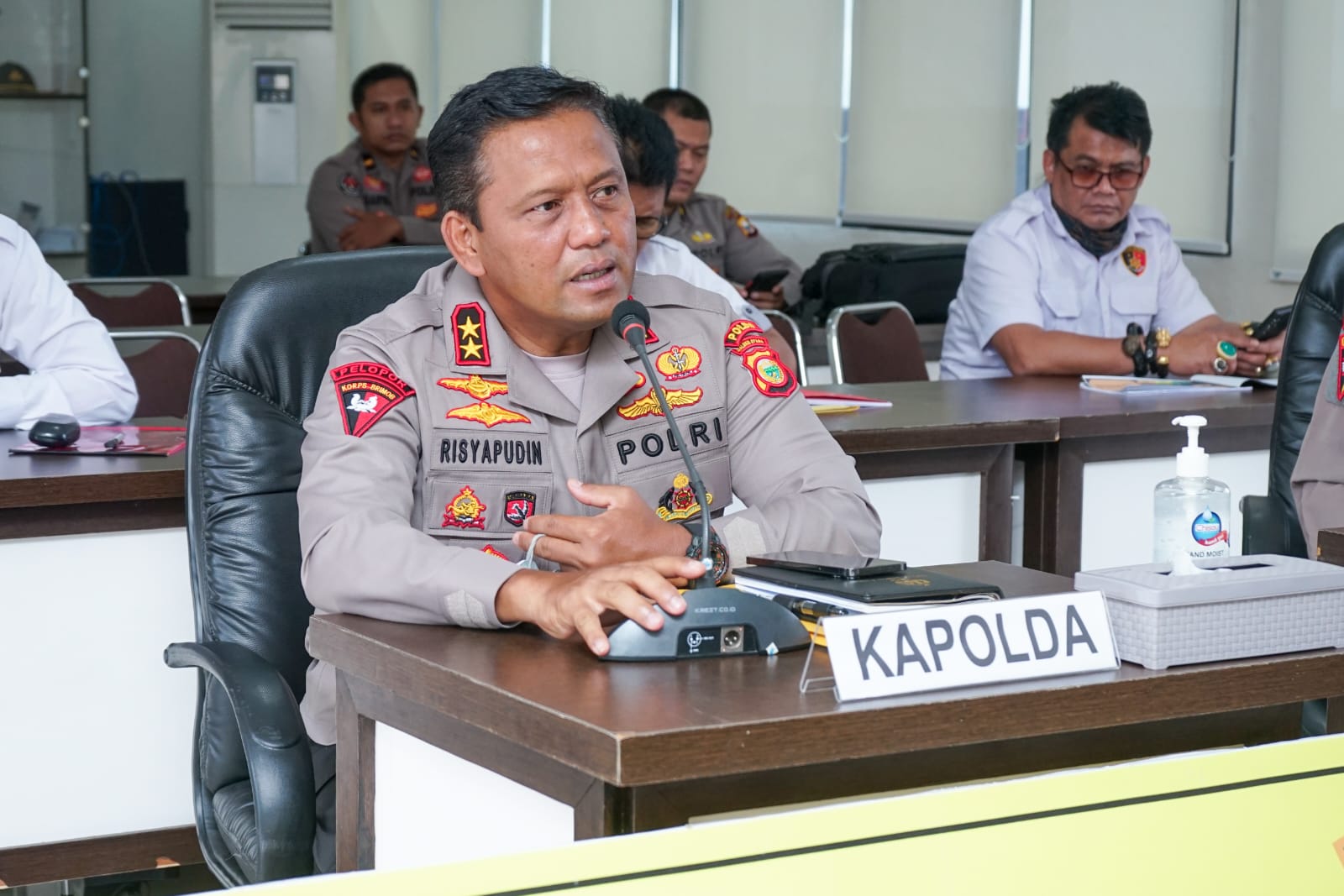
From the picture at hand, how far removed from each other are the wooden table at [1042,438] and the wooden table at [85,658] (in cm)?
100

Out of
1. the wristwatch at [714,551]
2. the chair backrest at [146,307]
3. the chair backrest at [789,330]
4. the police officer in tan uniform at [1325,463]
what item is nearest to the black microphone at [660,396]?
the wristwatch at [714,551]

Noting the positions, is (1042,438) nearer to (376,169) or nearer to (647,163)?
(647,163)

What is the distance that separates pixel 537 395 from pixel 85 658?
0.90 metres

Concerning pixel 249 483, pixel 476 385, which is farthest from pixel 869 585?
pixel 249 483

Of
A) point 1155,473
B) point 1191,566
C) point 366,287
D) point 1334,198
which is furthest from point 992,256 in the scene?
point 1191,566

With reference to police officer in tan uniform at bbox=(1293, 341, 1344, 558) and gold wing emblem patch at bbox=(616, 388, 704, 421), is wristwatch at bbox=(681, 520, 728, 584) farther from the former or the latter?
police officer in tan uniform at bbox=(1293, 341, 1344, 558)

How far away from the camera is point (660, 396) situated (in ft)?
4.29

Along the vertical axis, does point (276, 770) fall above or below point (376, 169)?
below

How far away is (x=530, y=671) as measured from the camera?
1097 millimetres

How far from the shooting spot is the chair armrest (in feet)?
4.71

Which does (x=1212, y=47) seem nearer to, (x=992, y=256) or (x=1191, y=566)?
(x=992, y=256)

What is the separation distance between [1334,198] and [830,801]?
155 inches

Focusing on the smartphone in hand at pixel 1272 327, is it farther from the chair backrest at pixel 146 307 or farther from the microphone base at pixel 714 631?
the chair backrest at pixel 146 307

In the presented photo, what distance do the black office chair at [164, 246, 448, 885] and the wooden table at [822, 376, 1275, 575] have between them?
959 millimetres
